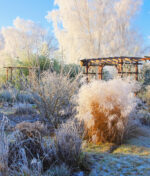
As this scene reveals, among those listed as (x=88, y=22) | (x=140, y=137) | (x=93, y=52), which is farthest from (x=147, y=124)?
(x=88, y=22)

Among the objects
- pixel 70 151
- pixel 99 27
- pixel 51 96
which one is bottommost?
pixel 70 151

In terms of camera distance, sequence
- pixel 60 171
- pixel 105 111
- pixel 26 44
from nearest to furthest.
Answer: pixel 60 171 < pixel 105 111 < pixel 26 44

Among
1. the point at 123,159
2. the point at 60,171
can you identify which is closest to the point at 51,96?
the point at 123,159

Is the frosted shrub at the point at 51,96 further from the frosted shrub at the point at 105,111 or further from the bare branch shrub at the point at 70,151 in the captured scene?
the bare branch shrub at the point at 70,151

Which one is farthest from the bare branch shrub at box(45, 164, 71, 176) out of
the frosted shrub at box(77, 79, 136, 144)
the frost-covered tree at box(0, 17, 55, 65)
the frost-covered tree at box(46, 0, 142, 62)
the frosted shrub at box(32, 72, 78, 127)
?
the frost-covered tree at box(46, 0, 142, 62)

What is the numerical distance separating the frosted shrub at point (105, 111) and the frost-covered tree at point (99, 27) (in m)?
12.9

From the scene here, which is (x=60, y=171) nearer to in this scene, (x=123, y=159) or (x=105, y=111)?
(x=123, y=159)

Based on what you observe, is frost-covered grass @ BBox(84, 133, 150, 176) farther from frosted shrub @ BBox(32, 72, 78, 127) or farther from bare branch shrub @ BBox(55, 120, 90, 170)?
frosted shrub @ BBox(32, 72, 78, 127)

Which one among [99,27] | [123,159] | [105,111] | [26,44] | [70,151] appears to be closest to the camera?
[70,151]

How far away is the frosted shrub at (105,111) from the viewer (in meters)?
2.53

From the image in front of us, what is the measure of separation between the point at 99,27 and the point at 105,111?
14528 millimetres

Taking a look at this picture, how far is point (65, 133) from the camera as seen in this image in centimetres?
193

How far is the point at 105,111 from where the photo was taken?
2.53 meters

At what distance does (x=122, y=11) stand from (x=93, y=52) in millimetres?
4684
